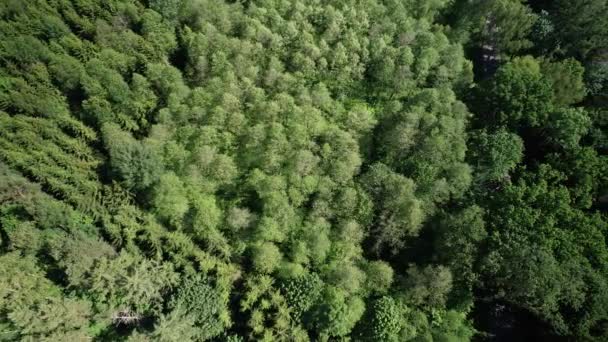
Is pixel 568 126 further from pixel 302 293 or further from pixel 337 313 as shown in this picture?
pixel 302 293

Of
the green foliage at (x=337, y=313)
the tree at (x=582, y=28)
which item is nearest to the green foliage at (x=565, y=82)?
the tree at (x=582, y=28)

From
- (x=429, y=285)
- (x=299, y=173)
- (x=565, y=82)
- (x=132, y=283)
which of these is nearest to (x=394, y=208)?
(x=429, y=285)

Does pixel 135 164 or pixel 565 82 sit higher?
pixel 565 82

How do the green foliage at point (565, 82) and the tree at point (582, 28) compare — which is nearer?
the green foliage at point (565, 82)

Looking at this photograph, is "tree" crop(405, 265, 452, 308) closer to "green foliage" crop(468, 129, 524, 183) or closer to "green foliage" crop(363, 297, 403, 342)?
"green foliage" crop(363, 297, 403, 342)

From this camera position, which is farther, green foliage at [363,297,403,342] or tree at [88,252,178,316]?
tree at [88,252,178,316]

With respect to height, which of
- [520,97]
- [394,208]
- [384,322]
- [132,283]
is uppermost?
[520,97]

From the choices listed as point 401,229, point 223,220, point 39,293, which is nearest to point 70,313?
point 39,293

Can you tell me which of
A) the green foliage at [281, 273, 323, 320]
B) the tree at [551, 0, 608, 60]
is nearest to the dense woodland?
the green foliage at [281, 273, 323, 320]

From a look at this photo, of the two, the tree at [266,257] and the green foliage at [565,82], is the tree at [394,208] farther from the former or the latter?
the green foliage at [565,82]
